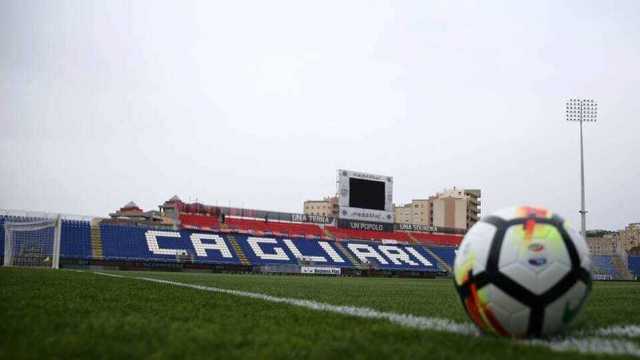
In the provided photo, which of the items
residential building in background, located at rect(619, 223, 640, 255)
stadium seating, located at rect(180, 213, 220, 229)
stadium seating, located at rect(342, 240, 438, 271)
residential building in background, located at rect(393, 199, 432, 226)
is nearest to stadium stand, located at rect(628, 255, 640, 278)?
stadium seating, located at rect(342, 240, 438, 271)

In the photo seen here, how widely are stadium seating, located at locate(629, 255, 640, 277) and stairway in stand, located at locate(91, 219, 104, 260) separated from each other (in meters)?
44.3

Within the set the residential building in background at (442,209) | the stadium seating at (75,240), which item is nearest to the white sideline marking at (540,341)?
the stadium seating at (75,240)

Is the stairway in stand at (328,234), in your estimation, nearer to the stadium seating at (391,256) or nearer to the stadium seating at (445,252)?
the stadium seating at (391,256)

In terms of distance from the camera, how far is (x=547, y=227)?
4.94 meters

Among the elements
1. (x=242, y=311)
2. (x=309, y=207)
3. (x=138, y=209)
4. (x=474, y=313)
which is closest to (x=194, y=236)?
(x=242, y=311)

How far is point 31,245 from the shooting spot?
1207 inches

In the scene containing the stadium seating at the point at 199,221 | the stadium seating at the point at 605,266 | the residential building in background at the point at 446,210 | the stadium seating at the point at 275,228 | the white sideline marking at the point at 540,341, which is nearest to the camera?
the white sideline marking at the point at 540,341

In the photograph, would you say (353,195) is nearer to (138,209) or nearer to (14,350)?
(14,350)

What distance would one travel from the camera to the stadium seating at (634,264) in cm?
5195

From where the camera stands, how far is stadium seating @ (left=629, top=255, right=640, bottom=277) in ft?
170

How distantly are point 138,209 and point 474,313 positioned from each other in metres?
95.7

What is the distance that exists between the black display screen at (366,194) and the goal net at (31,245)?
71.8ft

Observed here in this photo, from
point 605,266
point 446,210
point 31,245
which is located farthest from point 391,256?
point 446,210

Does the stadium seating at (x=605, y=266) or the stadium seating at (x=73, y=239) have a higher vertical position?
the stadium seating at (x=73, y=239)
